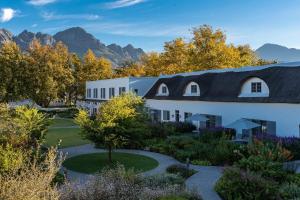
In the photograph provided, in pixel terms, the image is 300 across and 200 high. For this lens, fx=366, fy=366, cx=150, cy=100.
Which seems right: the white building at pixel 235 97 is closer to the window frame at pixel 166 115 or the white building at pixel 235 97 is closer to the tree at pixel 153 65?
the window frame at pixel 166 115

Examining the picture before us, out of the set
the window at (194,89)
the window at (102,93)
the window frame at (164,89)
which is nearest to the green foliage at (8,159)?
the window at (194,89)

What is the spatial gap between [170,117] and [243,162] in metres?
22.3

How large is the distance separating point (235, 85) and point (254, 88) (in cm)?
212

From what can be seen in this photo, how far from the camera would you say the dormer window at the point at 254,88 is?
25.5 m

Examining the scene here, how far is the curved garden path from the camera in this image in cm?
1408

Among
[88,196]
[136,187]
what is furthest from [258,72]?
[88,196]

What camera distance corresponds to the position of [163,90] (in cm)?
3938

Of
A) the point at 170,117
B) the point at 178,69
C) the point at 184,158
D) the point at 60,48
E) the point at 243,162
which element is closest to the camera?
the point at 243,162

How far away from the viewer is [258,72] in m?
27.1

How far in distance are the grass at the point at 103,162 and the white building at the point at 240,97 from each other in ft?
28.1

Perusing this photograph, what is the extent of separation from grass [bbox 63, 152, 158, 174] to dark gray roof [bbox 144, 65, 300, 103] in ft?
29.9

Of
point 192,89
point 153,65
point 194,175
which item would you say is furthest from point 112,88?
point 194,175

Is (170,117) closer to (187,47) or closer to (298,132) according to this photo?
(298,132)

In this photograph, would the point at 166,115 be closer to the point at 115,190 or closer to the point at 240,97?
the point at 240,97
